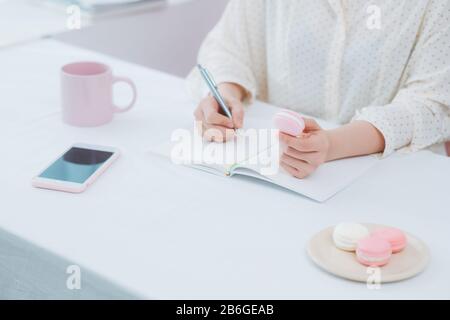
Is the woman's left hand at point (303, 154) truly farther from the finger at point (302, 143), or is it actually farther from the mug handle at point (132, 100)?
the mug handle at point (132, 100)

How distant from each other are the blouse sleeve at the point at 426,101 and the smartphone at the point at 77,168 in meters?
0.41

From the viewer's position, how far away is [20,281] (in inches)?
36.2

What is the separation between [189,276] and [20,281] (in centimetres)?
25

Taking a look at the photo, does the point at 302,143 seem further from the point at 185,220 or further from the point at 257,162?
the point at 185,220

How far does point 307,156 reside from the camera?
3.34 ft

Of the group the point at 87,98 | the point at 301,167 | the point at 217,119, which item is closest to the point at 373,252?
the point at 301,167

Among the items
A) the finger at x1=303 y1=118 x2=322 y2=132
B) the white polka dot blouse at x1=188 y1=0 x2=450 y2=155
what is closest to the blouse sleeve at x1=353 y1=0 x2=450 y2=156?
the white polka dot blouse at x1=188 y1=0 x2=450 y2=155

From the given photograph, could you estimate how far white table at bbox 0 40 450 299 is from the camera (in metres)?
0.80

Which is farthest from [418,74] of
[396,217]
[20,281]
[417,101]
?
[20,281]

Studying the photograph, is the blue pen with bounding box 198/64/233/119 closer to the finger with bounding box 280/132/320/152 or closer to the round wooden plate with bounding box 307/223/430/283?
the finger with bounding box 280/132/320/152

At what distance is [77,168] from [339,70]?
1.81 ft

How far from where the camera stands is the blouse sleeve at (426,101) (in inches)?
45.3

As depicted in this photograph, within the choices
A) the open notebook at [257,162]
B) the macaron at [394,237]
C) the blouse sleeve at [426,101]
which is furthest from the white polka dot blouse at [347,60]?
the macaron at [394,237]
